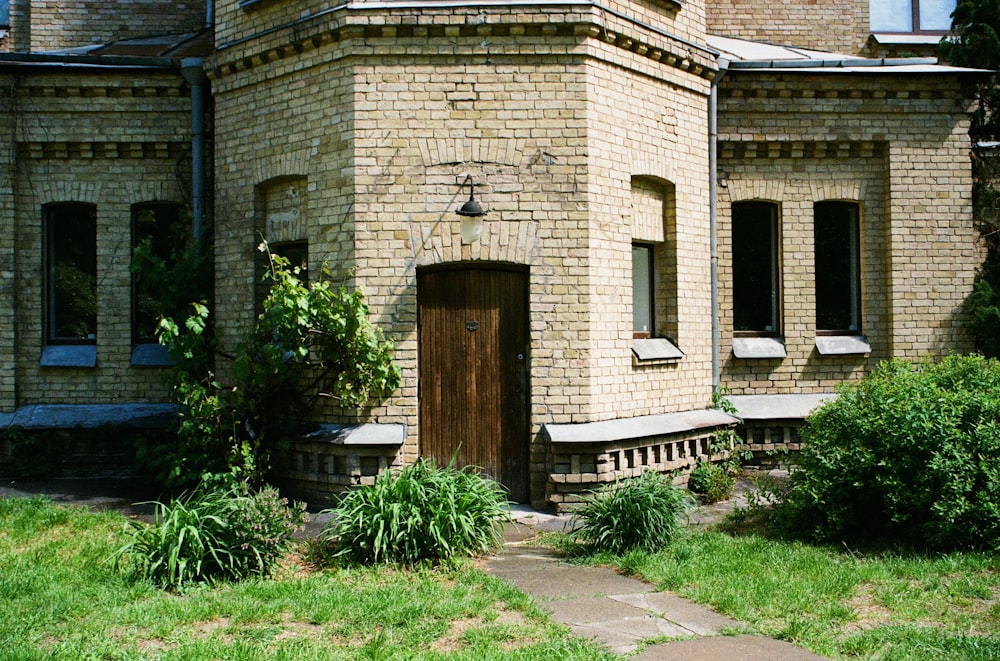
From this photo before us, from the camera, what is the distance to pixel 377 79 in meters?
8.79

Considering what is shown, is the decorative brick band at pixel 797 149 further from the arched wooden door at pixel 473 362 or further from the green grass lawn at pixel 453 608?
the green grass lawn at pixel 453 608

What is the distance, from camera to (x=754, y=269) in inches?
448

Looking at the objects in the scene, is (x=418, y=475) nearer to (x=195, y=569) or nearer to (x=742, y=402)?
(x=195, y=569)

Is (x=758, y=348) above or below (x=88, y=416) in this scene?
above

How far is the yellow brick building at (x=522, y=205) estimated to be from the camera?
28.7ft

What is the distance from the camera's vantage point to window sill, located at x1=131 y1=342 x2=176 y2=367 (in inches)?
432

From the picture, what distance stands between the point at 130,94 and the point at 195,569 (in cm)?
745

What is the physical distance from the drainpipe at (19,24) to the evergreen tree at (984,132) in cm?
1363

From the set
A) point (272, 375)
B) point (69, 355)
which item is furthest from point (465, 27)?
point (69, 355)

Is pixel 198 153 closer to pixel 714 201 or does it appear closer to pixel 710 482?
pixel 714 201

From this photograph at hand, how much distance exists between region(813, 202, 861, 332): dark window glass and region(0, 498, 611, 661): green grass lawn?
7243 mm

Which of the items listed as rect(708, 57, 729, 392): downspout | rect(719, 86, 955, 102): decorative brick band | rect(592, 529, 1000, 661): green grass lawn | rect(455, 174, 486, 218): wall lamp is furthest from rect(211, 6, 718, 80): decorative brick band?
rect(592, 529, 1000, 661): green grass lawn

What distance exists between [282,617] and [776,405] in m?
7.49

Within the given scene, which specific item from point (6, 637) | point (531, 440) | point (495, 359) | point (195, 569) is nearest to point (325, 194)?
point (495, 359)
